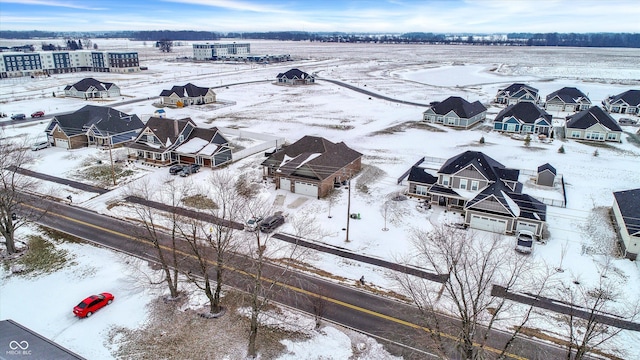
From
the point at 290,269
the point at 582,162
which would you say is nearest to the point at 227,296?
the point at 290,269

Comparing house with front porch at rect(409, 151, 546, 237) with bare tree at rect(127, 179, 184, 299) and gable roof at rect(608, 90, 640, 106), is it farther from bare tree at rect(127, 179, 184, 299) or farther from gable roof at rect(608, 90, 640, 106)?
gable roof at rect(608, 90, 640, 106)

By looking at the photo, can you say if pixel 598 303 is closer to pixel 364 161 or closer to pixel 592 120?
pixel 364 161

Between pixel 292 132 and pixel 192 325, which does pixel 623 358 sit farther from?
pixel 292 132

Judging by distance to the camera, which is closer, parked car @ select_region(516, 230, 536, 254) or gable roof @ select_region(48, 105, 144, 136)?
parked car @ select_region(516, 230, 536, 254)

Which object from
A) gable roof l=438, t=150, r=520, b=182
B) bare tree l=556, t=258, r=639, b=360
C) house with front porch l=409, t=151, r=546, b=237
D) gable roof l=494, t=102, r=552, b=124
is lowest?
bare tree l=556, t=258, r=639, b=360

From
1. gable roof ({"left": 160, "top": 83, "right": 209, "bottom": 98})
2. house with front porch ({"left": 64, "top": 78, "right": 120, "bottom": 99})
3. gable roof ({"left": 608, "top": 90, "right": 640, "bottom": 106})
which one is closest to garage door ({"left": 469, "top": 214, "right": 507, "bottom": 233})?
gable roof ({"left": 608, "top": 90, "right": 640, "bottom": 106})

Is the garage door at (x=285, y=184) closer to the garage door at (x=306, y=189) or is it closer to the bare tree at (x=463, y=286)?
the garage door at (x=306, y=189)
